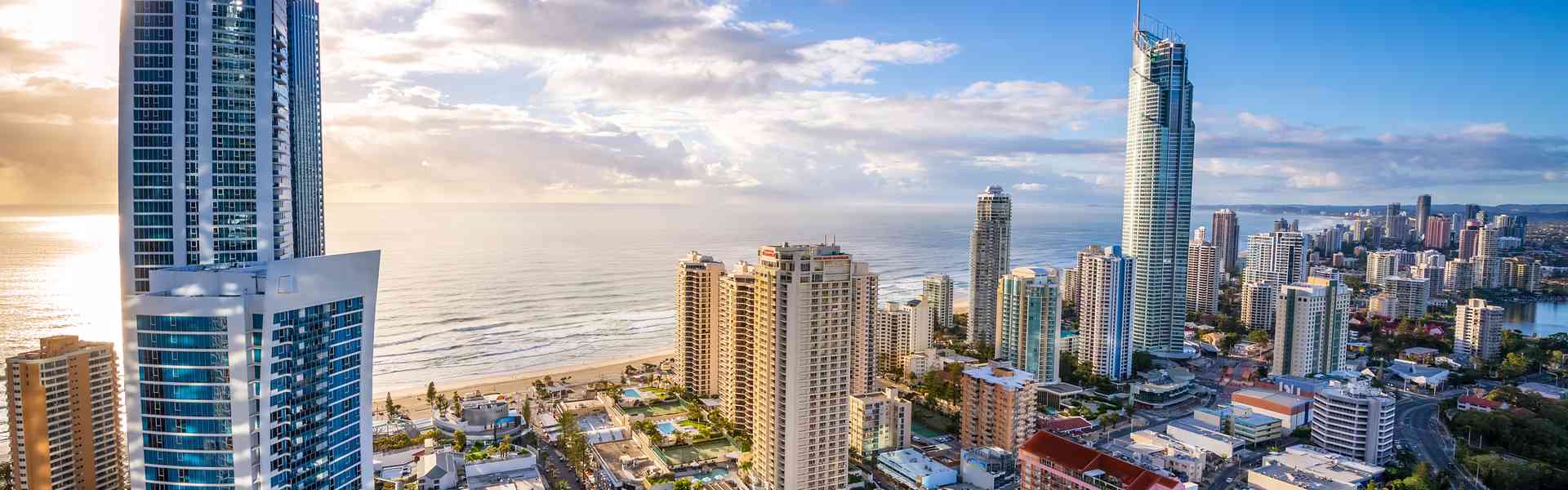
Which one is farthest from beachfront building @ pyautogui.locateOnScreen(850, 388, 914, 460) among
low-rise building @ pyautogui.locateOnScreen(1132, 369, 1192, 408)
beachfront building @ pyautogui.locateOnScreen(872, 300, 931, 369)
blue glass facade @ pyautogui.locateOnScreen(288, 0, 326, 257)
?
blue glass facade @ pyautogui.locateOnScreen(288, 0, 326, 257)

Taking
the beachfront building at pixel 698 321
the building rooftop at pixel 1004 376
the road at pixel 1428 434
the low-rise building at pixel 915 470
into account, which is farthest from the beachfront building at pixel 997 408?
the road at pixel 1428 434

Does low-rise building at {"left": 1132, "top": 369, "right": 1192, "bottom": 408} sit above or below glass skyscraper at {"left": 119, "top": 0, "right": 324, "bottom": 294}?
below

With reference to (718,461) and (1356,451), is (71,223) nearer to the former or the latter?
(718,461)

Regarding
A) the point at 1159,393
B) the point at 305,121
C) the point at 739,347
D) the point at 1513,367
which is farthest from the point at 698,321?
the point at 1513,367

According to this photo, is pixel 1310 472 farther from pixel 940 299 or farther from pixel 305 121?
pixel 305 121

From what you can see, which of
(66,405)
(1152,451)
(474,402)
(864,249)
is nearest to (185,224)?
(66,405)

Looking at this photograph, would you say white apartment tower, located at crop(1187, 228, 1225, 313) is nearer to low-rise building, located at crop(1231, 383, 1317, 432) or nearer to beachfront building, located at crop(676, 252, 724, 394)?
low-rise building, located at crop(1231, 383, 1317, 432)
